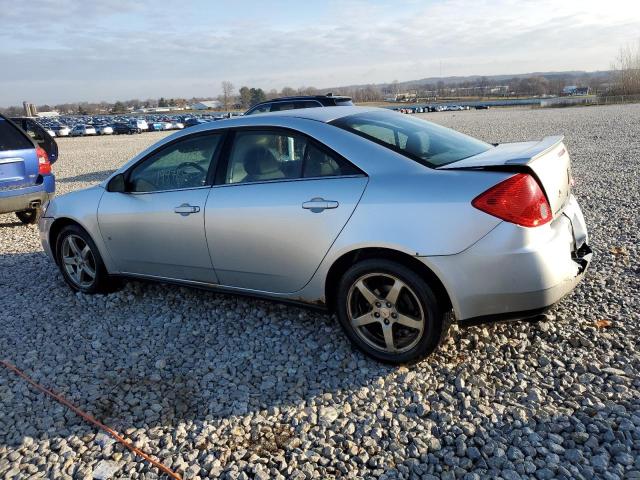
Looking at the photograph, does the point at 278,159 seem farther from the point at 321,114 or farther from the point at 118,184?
the point at 118,184

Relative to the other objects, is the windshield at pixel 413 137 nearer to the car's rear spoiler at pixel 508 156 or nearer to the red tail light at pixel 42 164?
the car's rear spoiler at pixel 508 156

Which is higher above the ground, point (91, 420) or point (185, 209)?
point (185, 209)

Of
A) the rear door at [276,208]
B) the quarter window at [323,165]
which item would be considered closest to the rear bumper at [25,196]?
the rear door at [276,208]

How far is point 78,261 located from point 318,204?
9.07 ft

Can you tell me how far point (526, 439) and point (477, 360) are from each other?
777 mm

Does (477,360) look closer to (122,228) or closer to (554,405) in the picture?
(554,405)

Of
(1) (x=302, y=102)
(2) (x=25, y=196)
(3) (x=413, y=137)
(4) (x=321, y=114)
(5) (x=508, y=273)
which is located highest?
(1) (x=302, y=102)

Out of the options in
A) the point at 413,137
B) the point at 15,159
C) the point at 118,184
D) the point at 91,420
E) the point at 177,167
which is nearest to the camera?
the point at 91,420

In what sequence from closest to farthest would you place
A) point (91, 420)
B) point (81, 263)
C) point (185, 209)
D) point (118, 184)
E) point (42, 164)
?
point (91, 420)
point (185, 209)
point (118, 184)
point (81, 263)
point (42, 164)

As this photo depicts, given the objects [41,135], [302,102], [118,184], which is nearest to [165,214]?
[118,184]

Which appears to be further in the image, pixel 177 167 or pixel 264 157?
pixel 177 167

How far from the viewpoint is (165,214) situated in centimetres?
409

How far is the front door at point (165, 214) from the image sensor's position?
3986 millimetres

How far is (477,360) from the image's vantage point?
333 centimetres
